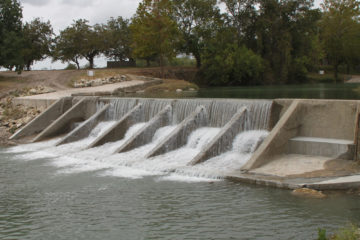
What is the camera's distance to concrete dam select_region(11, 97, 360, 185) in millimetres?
12031

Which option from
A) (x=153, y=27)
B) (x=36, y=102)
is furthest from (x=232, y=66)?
(x=36, y=102)

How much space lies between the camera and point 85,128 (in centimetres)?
Answer: 1936

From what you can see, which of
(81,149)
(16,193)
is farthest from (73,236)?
(81,149)

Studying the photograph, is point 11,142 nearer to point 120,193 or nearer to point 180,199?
point 120,193

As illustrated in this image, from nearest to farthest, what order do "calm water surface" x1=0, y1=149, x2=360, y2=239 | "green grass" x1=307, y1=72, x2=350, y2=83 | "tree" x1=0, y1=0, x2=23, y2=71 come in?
"calm water surface" x1=0, y1=149, x2=360, y2=239, "tree" x1=0, y1=0, x2=23, y2=71, "green grass" x1=307, y1=72, x2=350, y2=83

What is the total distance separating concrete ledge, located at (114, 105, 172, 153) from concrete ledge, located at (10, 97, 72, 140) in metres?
7.49

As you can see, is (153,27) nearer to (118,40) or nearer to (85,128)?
(118,40)

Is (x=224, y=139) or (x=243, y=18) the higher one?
(x=243, y=18)

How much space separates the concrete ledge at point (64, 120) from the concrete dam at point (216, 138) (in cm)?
6

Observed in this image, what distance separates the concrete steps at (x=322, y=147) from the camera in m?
11.7

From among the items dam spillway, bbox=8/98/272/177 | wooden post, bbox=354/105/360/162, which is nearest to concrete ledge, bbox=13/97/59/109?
dam spillway, bbox=8/98/272/177

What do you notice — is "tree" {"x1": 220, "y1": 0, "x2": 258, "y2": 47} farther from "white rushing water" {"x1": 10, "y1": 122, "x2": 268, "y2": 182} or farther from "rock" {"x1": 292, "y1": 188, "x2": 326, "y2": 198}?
"rock" {"x1": 292, "y1": 188, "x2": 326, "y2": 198}

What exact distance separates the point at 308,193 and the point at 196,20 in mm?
42915

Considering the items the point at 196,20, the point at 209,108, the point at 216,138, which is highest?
the point at 196,20
